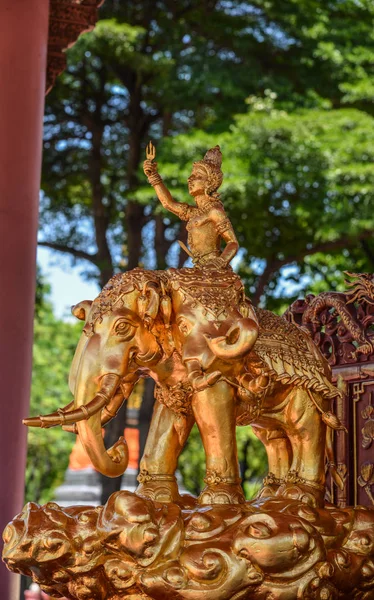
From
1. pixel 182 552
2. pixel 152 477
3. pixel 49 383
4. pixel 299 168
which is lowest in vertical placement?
pixel 182 552

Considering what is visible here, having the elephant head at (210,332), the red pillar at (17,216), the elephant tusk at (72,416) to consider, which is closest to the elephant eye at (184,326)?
the elephant head at (210,332)

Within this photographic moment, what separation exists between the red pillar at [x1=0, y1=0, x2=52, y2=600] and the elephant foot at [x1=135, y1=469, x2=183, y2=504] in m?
1.51

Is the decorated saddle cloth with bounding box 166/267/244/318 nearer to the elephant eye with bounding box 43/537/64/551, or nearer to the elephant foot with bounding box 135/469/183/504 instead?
the elephant foot with bounding box 135/469/183/504

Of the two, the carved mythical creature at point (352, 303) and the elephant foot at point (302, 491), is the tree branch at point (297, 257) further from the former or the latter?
the elephant foot at point (302, 491)

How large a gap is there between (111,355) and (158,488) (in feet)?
0.88

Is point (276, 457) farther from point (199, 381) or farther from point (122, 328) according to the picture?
point (122, 328)

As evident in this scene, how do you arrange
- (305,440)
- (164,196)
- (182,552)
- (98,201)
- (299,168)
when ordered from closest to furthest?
1. (182,552)
2. (305,440)
3. (164,196)
4. (299,168)
5. (98,201)

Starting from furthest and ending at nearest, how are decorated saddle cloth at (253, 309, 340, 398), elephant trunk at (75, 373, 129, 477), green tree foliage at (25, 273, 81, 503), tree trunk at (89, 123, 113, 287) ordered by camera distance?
green tree foliage at (25, 273, 81, 503), tree trunk at (89, 123, 113, 287), decorated saddle cloth at (253, 309, 340, 398), elephant trunk at (75, 373, 129, 477)

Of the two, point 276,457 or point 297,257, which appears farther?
point 297,257

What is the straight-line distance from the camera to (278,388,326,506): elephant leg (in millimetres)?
1859

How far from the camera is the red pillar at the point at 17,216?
3.27 m

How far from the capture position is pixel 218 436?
1.75 meters

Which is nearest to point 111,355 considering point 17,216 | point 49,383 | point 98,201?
point 17,216

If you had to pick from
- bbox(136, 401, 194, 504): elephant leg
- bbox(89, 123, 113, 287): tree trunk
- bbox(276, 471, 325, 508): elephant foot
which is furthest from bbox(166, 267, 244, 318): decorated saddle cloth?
bbox(89, 123, 113, 287): tree trunk
